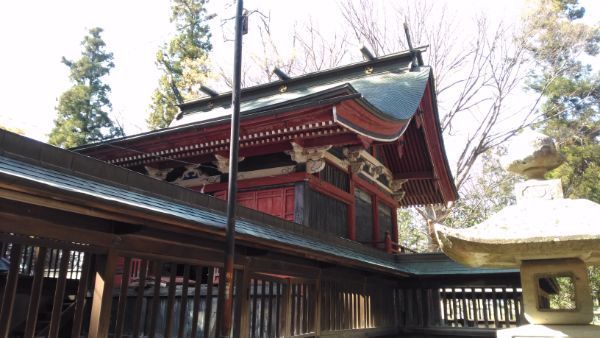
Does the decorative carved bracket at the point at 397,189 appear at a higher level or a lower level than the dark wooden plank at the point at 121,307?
higher

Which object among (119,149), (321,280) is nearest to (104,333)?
(321,280)

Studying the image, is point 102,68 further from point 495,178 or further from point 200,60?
point 495,178

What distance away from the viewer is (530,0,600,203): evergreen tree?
2203 cm

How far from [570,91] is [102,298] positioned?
82.4 feet

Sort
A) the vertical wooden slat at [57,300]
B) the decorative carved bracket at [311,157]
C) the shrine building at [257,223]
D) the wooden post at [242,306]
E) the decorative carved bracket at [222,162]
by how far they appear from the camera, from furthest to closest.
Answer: the decorative carved bracket at [222,162] → the decorative carved bracket at [311,157] → the wooden post at [242,306] → the shrine building at [257,223] → the vertical wooden slat at [57,300]

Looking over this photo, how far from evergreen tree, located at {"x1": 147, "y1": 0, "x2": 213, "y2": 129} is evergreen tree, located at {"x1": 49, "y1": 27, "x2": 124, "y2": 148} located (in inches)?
162

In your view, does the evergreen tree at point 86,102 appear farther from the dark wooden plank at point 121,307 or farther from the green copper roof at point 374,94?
the dark wooden plank at point 121,307

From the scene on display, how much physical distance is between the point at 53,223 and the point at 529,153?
4.87m

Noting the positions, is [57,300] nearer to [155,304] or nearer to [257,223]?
[155,304]

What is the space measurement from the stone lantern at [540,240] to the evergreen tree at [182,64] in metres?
21.1

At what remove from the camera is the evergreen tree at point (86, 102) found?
2639 centimetres

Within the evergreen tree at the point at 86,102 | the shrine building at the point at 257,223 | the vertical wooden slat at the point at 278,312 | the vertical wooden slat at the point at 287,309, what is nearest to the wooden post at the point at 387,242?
the shrine building at the point at 257,223

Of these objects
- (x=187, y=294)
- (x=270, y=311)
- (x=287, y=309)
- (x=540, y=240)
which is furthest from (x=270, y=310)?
(x=540, y=240)

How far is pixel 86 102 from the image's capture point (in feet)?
90.4
